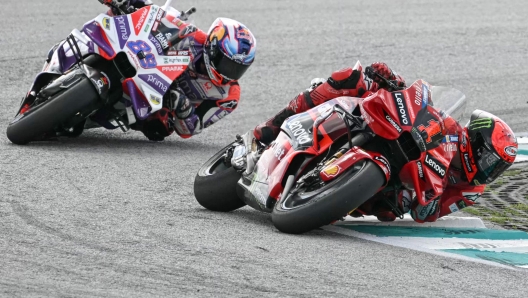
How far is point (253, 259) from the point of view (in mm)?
5656

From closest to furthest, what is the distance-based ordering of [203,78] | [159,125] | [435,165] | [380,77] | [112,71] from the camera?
[435,165], [380,77], [112,71], [203,78], [159,125]

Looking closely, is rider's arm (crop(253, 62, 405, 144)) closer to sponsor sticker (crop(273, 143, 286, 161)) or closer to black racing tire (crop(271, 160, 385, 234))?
sponsor sticker (crop(273, 143, 286, 161))

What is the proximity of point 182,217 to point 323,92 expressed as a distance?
1.46m

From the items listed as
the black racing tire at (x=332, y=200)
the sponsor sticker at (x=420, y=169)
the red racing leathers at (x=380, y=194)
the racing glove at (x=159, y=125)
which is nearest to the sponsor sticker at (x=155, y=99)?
the racing glove at (x=159, y=125)

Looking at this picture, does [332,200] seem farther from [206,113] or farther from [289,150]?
[206,113]

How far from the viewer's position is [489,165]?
6.76 metres

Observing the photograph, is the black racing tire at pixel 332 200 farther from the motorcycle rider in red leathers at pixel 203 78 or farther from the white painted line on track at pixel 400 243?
the motorcycle rider in red leathers at pixel 203 78

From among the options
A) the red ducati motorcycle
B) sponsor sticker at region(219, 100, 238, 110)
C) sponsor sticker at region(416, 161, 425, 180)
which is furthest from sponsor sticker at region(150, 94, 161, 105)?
sponsor sticker at region(416, 161, 425, 180)

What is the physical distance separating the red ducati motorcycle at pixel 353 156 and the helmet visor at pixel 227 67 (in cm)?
241

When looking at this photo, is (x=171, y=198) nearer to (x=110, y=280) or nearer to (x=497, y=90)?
(x=110, y=280)

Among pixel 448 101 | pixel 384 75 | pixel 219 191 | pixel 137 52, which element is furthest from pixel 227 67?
pixel 448 101

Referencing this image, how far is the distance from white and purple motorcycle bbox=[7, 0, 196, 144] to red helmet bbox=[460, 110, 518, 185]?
11.0ft

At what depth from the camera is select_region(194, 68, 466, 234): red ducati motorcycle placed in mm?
6199

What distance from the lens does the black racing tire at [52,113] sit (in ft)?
28.3
